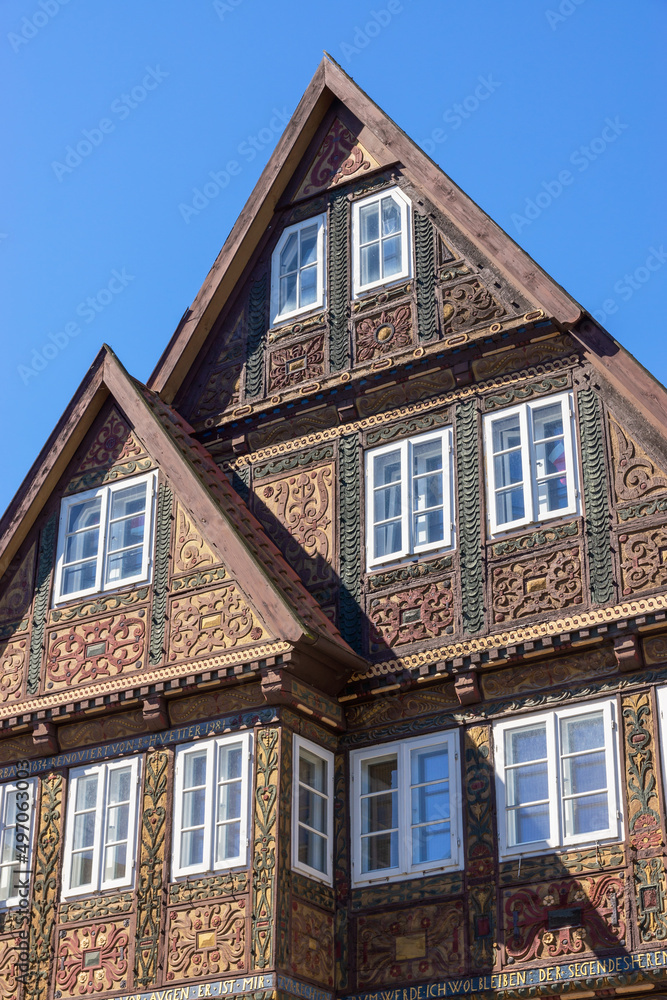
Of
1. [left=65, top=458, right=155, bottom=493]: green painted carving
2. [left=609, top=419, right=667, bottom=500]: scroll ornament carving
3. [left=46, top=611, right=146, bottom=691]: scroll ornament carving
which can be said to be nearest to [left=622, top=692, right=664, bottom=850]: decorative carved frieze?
[left=609, top=419, right=667, bottom=500]: scroll ornament carving

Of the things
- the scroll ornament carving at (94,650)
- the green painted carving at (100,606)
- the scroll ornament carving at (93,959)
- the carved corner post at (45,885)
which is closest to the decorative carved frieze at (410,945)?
the scroll ornament carving at (93,959)

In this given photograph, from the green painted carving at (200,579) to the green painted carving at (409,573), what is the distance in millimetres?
1649

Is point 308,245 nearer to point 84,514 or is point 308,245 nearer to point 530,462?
point 84,514

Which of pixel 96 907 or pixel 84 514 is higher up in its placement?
pixel 84 514

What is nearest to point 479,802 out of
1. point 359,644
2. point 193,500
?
point 359,644

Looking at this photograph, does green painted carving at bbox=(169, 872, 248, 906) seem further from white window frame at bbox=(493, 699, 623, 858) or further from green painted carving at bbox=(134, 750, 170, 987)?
white window frame at bbox=(493, 699, 623, 858)

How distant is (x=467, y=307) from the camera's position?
17.7 meters

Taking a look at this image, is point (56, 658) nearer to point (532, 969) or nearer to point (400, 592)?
point (400, 592)

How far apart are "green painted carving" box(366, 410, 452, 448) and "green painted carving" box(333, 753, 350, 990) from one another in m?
3.66

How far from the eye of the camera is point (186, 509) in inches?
697

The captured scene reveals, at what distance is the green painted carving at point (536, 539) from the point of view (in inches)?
621

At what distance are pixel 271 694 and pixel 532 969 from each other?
3.72 m

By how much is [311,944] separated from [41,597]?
18.9ft

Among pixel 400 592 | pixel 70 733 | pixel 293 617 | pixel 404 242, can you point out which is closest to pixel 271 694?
pixel 293 617
